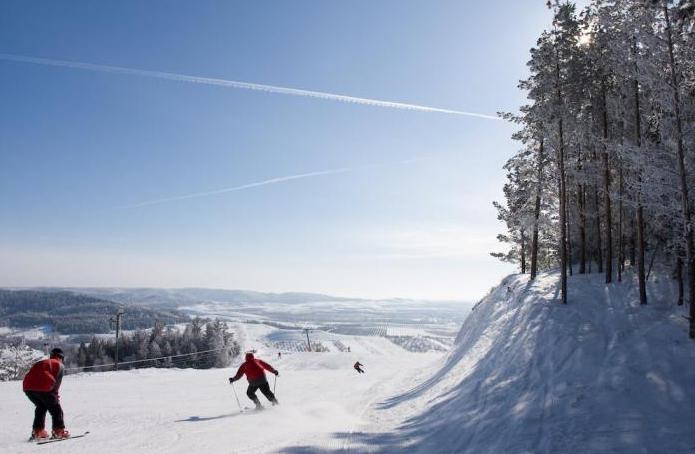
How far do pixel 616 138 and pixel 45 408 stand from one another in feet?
81.1

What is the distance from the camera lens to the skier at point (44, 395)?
8.96m

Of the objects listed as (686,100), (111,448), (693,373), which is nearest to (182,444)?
(111,448)

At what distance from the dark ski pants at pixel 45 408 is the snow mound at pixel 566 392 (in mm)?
5909

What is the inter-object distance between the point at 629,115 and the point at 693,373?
14.2 meters

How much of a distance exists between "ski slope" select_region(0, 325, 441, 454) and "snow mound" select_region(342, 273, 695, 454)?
1.37 metres

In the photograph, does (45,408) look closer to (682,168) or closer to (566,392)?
(566,392)

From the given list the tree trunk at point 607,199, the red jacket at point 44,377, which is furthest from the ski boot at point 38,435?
the tree trunk at point 607,199

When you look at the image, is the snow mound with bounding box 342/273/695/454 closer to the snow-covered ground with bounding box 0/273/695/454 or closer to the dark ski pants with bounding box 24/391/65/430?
the snow-covered ground with bounding box 0/273/695/454

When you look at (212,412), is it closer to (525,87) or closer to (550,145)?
(550,145)

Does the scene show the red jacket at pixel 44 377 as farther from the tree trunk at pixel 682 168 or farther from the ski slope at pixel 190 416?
the tree trunk at pixel 682 168

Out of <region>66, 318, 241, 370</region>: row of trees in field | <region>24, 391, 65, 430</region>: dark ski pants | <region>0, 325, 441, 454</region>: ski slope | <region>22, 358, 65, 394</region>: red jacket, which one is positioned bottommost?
<region>66, 318, 241, 370</region>: row of trees in field

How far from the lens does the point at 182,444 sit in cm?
806

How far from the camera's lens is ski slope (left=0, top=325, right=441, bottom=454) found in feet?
26.7

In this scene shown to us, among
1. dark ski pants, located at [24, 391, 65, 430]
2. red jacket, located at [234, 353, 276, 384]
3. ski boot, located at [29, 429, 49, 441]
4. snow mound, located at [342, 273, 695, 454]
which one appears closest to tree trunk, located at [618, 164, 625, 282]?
snow mound, located at [342, 273, 695, 454]
